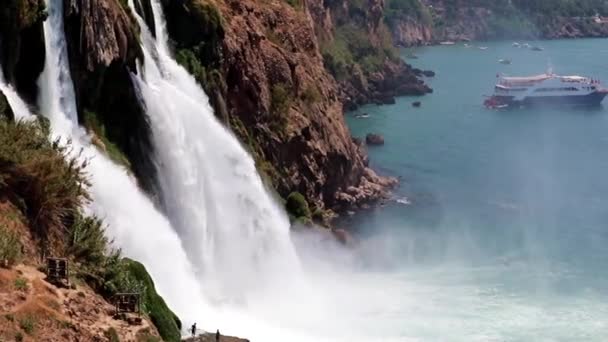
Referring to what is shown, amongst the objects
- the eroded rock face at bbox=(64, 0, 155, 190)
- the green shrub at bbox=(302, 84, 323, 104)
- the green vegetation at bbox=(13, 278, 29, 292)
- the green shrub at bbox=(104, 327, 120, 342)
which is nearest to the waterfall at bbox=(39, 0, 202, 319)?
the eroded rock face at bbox=(64, 0, 155, 190)

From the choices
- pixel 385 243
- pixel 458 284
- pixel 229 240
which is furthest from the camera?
pixel 385 243

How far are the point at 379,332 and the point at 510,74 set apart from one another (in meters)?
108

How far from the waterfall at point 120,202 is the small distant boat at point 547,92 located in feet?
276

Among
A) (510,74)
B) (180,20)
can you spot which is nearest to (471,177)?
(180,20)

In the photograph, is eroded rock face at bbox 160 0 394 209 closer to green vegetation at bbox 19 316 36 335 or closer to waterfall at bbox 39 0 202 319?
waterfall at bbox 39 0 202 319

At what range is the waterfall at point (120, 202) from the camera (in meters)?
31.7

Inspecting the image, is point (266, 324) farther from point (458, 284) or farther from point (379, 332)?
point (458, 284)

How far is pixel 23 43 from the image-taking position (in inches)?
1278

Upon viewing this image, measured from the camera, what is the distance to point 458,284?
159ft

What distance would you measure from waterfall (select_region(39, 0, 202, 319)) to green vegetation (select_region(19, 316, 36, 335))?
34.3ft

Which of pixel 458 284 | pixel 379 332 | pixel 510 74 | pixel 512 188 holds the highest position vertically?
pixel 510 74

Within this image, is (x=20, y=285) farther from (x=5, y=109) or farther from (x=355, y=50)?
(x=355, y=50)

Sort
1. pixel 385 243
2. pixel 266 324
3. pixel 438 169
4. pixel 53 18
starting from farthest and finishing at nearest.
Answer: pixel 438 169, pixel 385 243, pixel 266 324, pixel 53 18

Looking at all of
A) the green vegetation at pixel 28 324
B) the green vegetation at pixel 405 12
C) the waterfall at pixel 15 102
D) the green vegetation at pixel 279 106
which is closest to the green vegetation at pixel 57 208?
the green vegetation at pixel 28 324
